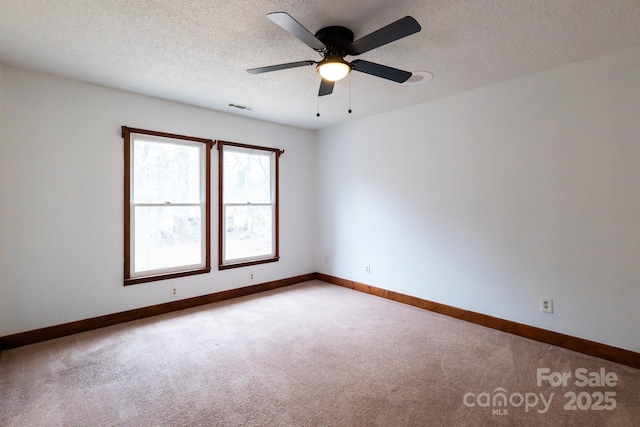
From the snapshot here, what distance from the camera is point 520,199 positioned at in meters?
3.24

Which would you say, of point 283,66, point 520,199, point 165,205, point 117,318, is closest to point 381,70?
point 283,66

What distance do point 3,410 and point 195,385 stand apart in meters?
1.18

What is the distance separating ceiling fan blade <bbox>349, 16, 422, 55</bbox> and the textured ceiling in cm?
22

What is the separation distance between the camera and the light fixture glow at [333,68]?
2261 millimetres

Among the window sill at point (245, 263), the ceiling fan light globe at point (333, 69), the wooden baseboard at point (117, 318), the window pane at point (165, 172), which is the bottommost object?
the wooden baseboard at point (117, 318)

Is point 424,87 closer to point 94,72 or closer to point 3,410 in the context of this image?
point 94,72

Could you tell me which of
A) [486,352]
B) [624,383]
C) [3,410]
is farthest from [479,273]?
[3,410]

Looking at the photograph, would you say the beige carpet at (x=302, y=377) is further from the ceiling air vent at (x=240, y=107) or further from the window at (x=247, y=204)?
the ceiling air vent at (x=240, y=107)

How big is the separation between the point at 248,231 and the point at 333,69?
3.09m

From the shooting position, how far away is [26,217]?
3070mm

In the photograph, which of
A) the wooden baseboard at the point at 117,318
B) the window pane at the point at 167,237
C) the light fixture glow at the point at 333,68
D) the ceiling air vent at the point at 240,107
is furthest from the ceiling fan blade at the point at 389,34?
the wooden baseboard at the point at 117,318

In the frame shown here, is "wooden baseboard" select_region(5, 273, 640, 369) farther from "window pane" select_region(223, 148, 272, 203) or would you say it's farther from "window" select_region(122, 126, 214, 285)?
"window pane" select_region(223, 148, 272, 203)

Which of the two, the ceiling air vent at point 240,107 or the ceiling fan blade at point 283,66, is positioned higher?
the ceiling air vent at point 240,107

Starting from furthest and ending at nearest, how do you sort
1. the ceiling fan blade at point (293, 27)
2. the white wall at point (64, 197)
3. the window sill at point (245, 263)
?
1. the window sill at point (245, 263)
2. the white wall at point (64, 197)
3. the ceiling fan blade at point (293, 27)
